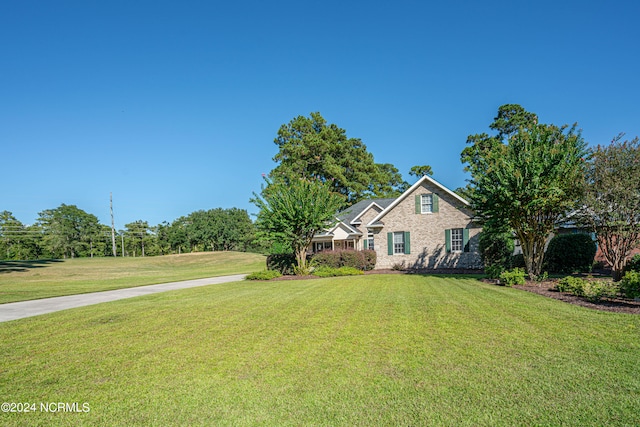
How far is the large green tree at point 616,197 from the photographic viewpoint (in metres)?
10.5

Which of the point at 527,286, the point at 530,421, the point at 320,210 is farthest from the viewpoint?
the point at 320,210

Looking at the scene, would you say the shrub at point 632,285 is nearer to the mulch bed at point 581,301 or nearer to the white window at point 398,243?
the mulch bed at point 581,301

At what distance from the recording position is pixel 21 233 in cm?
5575

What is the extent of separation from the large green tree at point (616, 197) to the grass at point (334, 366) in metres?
4.39

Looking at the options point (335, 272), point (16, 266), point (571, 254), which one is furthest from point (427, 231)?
point (16, 266)

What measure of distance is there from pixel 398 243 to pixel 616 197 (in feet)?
44.7

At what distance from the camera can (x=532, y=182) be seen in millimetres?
12719

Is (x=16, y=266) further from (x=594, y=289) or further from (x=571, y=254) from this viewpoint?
(x=571, y=254)

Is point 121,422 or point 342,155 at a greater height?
point 342,155

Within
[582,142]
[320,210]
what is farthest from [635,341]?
[320,210]

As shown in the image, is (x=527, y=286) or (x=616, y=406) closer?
(x=616, y=406)

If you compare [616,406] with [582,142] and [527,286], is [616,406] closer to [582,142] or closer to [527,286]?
[527,286]

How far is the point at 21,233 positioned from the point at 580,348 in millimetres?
71521

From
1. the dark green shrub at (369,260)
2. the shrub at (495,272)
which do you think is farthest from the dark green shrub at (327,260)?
the shrub at (495,272)
